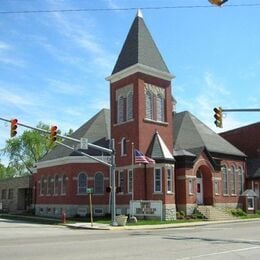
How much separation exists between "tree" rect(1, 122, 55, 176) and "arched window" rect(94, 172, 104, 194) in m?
38.3

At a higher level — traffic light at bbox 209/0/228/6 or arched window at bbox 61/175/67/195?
traffic light at bbox 209/0/228/6

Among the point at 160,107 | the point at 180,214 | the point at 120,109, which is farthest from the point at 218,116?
the point at 120,109

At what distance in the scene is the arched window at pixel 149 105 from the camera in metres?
41.7

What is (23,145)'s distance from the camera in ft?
278

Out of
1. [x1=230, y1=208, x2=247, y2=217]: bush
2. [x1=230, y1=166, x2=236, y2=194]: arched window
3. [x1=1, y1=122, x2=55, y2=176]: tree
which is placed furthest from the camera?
[x1=1, y1=122, x2=55, y2=176]: tree

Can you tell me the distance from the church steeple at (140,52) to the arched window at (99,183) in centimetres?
1021

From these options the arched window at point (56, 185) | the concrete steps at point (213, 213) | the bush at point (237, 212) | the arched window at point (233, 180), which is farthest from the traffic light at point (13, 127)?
the arched window at point (233, 180)

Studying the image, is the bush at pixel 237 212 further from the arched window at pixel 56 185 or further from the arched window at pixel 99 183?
the arched window at pixel 56 185

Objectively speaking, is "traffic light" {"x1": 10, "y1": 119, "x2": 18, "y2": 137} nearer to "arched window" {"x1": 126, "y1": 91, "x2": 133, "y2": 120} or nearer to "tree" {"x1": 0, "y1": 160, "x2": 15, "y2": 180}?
"arched window" {"x1": 126, "y1": 91, "x2": 133, "y2": 120}

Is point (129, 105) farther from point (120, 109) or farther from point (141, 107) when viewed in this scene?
point (141, 107)

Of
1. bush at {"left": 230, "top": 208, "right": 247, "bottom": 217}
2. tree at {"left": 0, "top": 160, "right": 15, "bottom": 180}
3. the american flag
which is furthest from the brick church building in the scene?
tree at {"left": 0, "top": 160, "right": 15, "bottom": 180}

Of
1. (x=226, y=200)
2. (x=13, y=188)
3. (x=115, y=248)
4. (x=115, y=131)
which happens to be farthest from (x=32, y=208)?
(x=115, y=248)

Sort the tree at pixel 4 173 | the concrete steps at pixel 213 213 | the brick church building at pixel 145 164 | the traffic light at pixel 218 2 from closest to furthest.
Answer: the traffic light at pixel 218 2, the brick church building at pixel 145 164, the concrete steps at pixel 213 213, the tree at pixel 4 173

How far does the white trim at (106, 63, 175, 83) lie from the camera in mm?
41406
